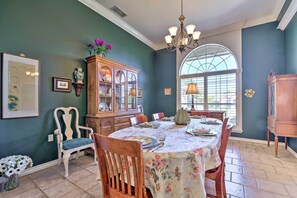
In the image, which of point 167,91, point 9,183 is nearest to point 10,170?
point 9,183

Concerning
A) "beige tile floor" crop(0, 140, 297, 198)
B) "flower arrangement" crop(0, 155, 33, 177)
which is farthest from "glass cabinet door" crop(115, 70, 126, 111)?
"flower arrangement" crop(0, 155, 33, 177)

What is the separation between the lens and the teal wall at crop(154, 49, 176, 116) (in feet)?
16.9

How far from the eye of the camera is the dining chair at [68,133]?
2199mm

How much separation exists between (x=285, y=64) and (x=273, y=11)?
1.29 metres

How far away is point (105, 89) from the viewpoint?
3111 millimetres

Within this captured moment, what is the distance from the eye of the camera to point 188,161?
3.33 ft

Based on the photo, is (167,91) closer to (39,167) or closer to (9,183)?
(39,167)

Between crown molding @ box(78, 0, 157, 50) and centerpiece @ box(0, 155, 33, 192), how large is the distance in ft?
10.0

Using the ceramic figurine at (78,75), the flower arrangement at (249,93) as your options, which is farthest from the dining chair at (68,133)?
the flower arrangement at (249,93)

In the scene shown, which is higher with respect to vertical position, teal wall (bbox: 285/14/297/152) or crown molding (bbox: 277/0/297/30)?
crown molding (bbox: 277/0/297/30)

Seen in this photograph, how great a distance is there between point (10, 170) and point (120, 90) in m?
2.25

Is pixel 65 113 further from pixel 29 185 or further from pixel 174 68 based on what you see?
pixel 174 68

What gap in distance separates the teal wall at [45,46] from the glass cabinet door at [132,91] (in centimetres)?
111

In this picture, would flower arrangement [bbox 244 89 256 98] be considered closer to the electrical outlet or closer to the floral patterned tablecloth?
the floral patterned tablecloth
